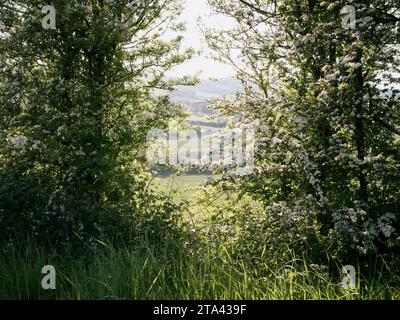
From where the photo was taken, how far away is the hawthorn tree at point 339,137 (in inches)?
257

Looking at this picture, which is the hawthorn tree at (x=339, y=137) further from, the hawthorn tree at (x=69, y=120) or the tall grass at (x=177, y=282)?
the hawthorn tree at (x=69, y=120)

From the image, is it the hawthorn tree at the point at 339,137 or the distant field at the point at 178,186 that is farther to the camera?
the distant field at the point at 178,186

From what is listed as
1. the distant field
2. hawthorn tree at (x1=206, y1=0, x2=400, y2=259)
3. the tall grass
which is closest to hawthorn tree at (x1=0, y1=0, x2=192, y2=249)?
the distant field

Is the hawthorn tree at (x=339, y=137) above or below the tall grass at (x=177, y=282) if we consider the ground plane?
above

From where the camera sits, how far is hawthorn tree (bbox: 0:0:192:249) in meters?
7.59

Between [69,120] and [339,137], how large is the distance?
430cm

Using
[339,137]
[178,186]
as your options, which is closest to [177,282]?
[339,137]

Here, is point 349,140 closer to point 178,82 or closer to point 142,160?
point 142,160

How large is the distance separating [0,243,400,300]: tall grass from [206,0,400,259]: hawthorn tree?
72 cm

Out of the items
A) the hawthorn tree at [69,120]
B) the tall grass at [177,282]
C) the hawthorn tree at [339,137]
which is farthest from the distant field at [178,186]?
the tall grass at [177,282]

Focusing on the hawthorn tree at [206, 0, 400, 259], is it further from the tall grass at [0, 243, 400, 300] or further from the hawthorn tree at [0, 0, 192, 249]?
the hawthorn tree at [0, 0, 192, 249]

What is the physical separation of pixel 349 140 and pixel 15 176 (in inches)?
199

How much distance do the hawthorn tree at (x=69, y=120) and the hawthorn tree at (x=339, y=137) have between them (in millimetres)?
2331

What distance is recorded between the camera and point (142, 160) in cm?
1048
